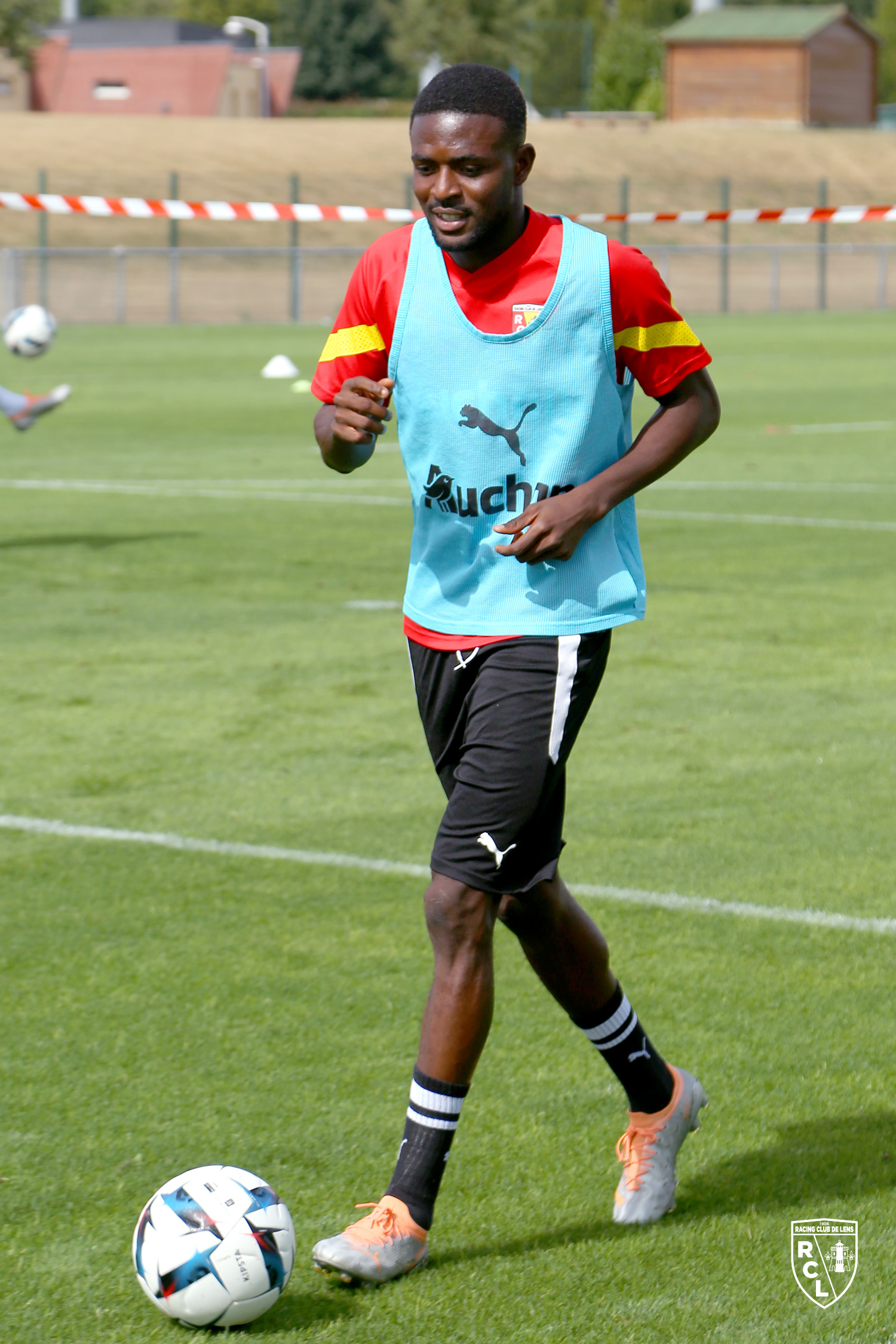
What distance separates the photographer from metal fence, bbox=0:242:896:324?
47.7 meters

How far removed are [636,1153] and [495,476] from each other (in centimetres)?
136

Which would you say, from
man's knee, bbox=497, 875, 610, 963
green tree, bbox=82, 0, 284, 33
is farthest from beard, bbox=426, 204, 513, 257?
green tree, bbox=82, 0, 284, 33

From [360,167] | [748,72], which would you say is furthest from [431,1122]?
[748,72]

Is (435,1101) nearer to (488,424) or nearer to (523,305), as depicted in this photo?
(488,424)

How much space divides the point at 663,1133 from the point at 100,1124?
123cm

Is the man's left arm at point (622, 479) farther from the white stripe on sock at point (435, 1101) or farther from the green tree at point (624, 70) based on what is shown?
the green tree at point (624, 70)

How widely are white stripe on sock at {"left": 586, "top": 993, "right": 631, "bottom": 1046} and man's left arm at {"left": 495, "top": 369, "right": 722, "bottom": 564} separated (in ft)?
3.10

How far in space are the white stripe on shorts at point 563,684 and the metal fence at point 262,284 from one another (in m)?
40.4

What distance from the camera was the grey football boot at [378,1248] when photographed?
3707 mm

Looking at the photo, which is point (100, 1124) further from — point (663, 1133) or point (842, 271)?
point (842, 271)

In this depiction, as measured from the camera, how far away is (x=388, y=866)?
21.3ft

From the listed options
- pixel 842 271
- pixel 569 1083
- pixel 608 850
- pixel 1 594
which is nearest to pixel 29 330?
pixel 1 594

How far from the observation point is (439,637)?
3.99m

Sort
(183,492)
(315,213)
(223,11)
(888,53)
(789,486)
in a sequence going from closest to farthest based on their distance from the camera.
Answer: (183,492)
(789,486)
(315,213)
(223,11)
(888,53)
